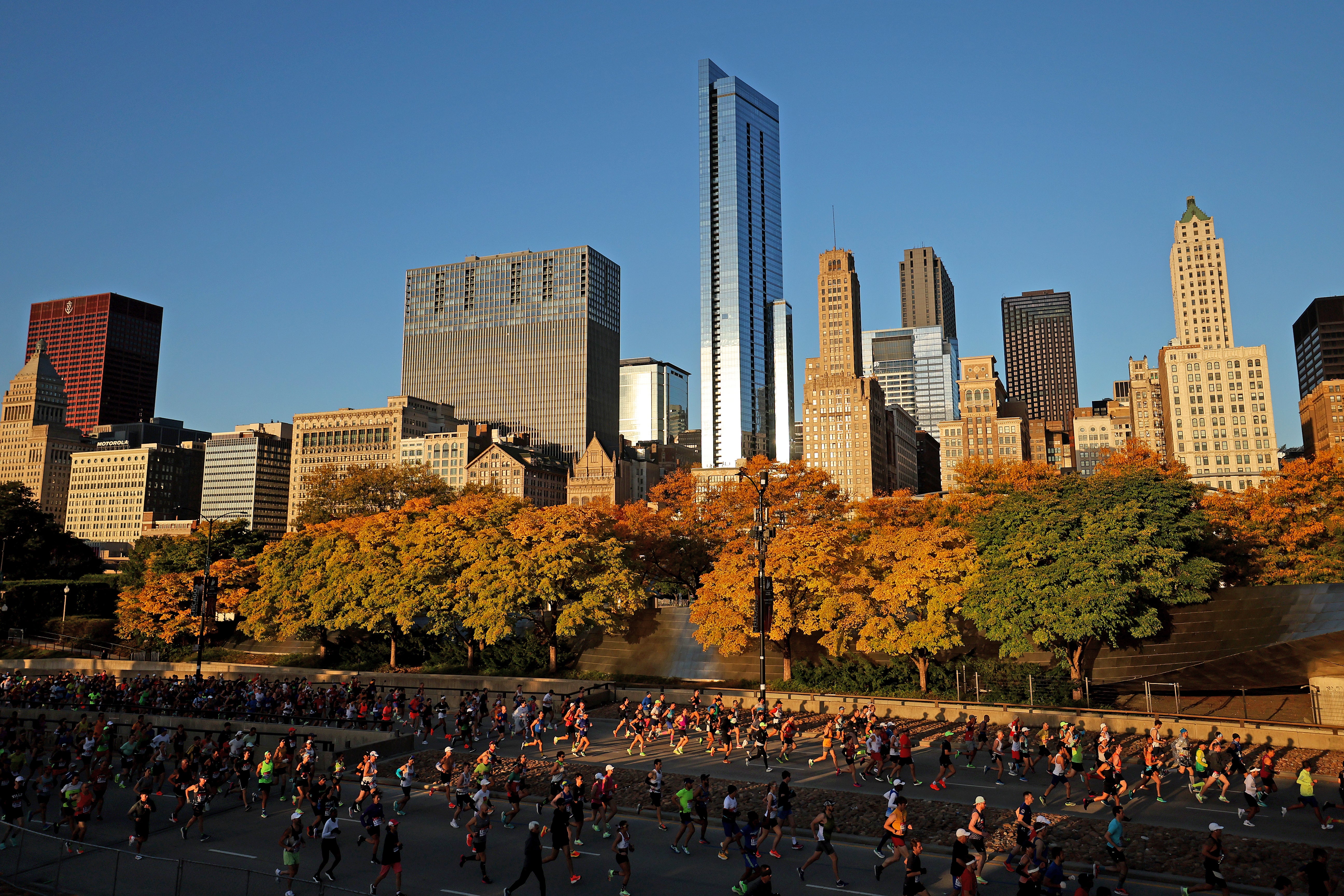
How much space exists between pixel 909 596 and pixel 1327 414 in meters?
165

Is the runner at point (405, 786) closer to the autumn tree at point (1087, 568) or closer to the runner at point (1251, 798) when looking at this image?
the runner at point (1251, 798)

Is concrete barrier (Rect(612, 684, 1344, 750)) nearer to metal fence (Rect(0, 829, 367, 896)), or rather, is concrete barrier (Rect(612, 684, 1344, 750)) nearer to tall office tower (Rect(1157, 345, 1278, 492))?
metal fence (Rect(0, 829, 367, 896))

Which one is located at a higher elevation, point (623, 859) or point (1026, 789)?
point (623, 859)

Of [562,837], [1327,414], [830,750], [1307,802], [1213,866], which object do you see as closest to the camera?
[1213,866]

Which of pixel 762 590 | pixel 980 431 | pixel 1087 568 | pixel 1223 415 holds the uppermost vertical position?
pixel 980 431

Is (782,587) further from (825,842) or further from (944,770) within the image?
(825,842)

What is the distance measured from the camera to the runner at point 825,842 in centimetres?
1745

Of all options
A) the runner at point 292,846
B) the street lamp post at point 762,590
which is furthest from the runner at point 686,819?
the street lamp post at point 762,590

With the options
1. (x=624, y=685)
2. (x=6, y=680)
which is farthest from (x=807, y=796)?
(x=6, y=680)

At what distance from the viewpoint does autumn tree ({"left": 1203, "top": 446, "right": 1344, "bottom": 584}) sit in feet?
149

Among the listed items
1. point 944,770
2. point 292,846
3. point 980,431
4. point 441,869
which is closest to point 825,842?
point 441,869

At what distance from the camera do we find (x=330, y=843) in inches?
690

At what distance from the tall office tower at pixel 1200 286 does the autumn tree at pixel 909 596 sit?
16107cm

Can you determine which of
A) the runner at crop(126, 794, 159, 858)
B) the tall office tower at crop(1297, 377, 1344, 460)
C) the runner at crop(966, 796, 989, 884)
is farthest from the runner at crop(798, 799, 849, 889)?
the tall office tower at crop(1297, 377, 1344, 460)
